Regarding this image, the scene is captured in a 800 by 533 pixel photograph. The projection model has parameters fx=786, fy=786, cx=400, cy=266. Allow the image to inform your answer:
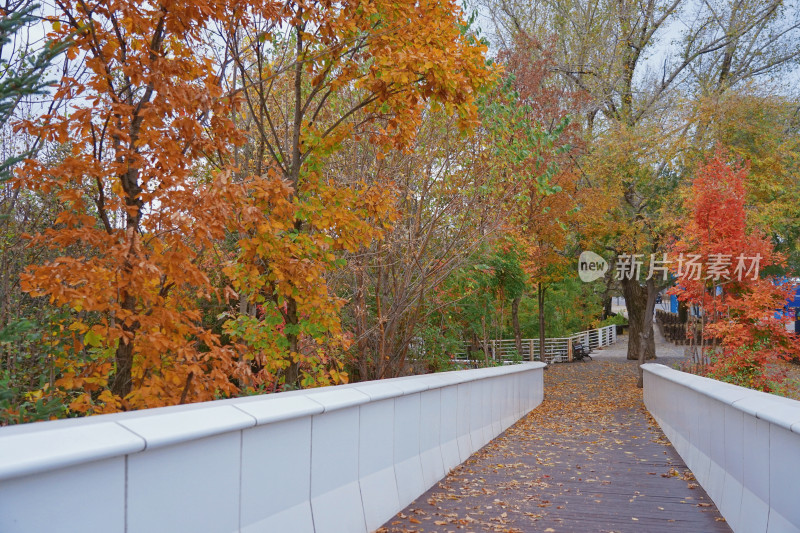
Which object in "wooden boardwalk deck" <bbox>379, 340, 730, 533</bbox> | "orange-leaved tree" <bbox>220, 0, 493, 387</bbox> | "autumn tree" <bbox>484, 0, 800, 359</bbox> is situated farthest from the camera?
"autumn tree" <bbox>484, 0, 800, 359</bbox>

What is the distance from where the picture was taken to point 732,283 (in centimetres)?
1819

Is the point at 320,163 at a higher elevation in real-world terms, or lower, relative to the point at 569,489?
higher

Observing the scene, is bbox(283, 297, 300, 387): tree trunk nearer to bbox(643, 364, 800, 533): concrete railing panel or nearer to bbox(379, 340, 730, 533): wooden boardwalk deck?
bbox(379, 340, 730, 533): wooden boardwalk deck

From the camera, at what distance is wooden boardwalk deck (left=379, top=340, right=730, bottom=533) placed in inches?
271

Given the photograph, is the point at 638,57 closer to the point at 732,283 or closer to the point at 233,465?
the point at 732,283

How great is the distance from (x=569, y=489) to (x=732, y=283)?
11459 mm

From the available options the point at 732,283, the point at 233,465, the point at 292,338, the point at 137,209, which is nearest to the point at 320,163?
the point at 292,338

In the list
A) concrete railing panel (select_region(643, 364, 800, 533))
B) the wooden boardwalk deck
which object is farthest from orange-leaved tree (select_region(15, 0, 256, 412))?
concrete railing panel (select_region(643, 364, 800, 533))

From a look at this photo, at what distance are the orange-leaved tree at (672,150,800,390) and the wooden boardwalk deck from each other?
330cm

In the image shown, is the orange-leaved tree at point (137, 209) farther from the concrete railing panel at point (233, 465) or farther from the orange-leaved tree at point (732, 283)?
the orange-leaved tree at point (732, 283)

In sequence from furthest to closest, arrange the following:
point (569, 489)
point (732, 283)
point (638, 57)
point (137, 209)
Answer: point (638, 57) → point (732, 283) → point (569, 489) → point (137, 209)

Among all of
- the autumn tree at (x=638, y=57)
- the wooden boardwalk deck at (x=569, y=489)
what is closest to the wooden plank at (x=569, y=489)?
the wooden boardwalk deck at (x=569, y=489)

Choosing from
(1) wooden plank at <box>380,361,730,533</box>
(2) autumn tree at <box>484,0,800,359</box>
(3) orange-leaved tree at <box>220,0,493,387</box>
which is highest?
(2) autumn tree at <box>484,0,800,359</box>

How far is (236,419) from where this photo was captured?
4172 millimetres
